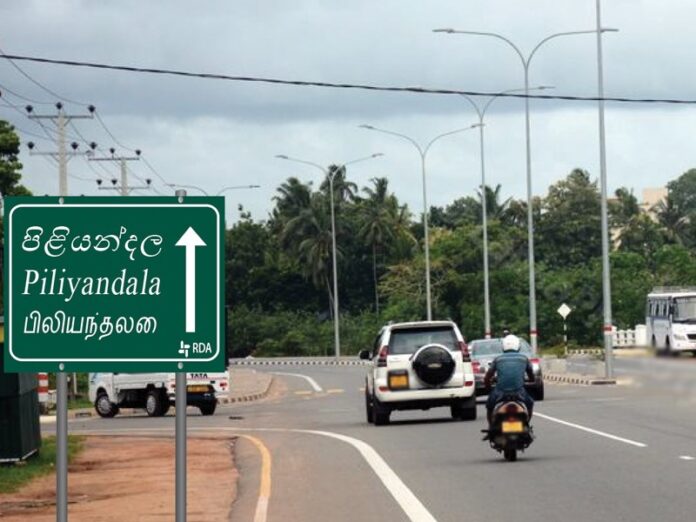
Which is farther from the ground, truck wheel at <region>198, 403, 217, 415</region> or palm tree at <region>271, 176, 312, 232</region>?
palm tree at <region>271, 176, 312, 232</region>

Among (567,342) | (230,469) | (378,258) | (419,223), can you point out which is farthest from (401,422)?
(419,223)

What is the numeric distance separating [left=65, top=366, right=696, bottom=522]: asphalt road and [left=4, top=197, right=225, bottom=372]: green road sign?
8.49 feet

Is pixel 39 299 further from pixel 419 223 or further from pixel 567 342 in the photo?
pixel 419 223

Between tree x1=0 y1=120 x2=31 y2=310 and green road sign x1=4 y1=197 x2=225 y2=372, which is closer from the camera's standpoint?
green road sign x1=4 y1=197 x2=225 y2=372

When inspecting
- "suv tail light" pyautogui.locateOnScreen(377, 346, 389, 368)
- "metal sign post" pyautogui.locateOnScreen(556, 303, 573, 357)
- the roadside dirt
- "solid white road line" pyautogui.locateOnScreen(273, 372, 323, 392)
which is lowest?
the roadside dirt

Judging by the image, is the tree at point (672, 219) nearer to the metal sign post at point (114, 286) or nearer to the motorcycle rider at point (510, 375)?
the motorcycle rider at point (510, 375)

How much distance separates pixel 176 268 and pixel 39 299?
789 millimetres

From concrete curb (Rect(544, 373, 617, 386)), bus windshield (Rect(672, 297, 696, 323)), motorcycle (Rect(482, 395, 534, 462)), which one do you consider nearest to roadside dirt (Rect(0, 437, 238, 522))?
motorcycle (Rect(482, 395, 534, 462))

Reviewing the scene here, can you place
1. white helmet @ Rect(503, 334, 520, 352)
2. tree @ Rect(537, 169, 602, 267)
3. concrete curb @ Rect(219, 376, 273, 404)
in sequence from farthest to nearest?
tree @ Rect(537, 169, 602, 267) < concrete curb @ Rect(219, 376, 273, 404) < white helmet @ Rect(503, 334, 520, 352)

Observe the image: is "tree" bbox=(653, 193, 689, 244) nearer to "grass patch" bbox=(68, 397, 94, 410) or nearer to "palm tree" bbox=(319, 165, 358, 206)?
"palm tree" bbox=(319, 165, 358, 206)

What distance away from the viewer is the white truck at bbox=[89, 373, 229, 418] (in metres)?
39.5

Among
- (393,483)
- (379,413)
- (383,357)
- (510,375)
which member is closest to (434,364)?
(383,357)

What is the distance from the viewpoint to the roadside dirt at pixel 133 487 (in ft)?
56.1

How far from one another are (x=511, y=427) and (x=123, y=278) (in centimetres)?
1295
